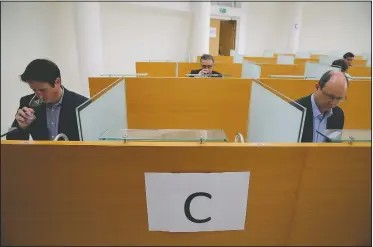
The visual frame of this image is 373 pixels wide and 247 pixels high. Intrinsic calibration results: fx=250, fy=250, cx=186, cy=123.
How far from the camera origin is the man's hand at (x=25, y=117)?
1.21 m

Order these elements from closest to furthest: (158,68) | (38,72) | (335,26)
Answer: (38,72) → (158,68) → (335,26)

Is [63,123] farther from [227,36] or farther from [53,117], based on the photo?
[227,36]

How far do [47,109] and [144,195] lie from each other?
0.91 metres

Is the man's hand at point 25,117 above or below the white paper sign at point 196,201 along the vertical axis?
above

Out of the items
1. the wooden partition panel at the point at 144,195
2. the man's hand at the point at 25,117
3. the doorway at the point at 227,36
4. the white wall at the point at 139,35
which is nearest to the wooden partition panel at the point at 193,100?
the man's hand at the point at 25,117

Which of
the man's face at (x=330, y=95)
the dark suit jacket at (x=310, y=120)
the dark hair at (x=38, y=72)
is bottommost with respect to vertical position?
the dark suit jacket at (x=310, y=120)

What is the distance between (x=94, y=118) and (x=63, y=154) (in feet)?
1.98

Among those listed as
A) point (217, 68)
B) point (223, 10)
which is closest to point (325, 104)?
point (217, 68)

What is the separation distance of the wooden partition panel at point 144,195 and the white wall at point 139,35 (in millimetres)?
4320

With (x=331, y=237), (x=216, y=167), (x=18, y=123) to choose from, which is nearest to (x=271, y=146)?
(x=216, y=167)

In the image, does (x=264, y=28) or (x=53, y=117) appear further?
(x=264, y=28)

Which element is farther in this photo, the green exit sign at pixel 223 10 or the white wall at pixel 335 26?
the white wall at pixel 335 26

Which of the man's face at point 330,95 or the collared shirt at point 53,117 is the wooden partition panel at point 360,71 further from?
the collared shirt at point 53,117

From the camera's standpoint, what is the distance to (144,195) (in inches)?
28.5
